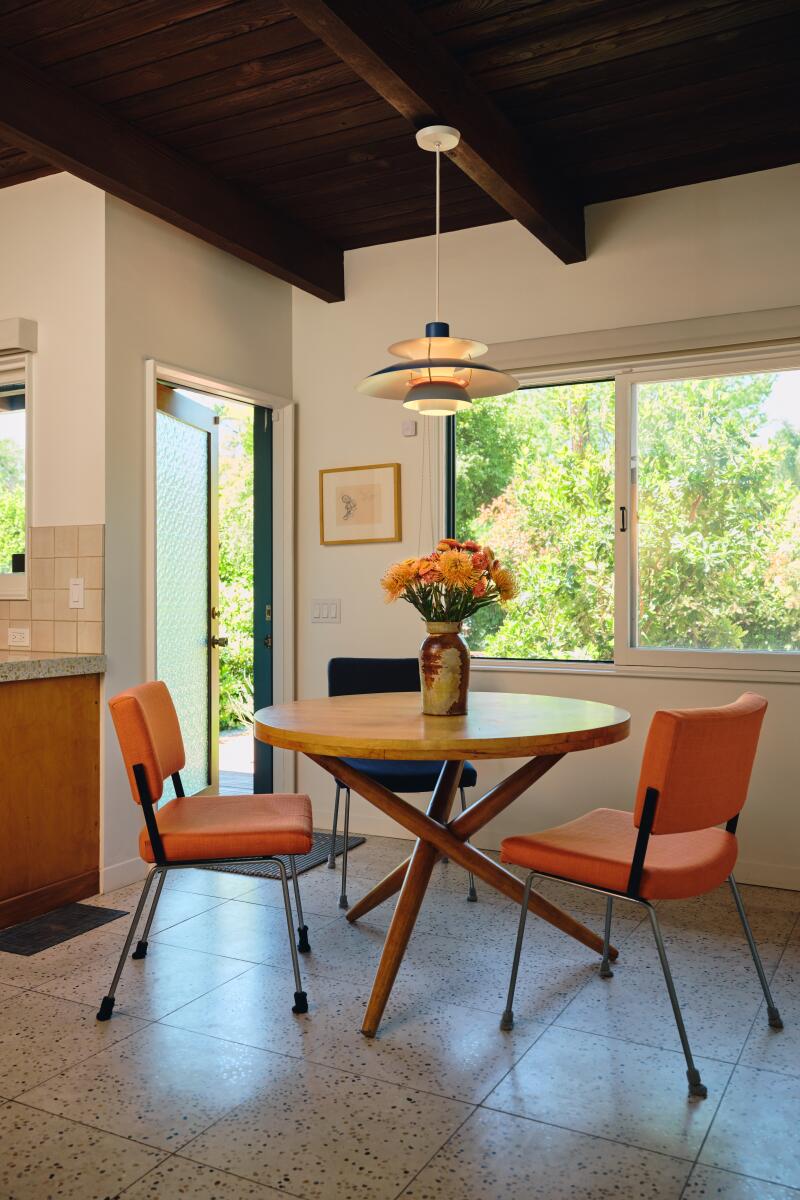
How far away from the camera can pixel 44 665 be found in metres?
3.36

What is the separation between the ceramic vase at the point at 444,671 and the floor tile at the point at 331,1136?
1.03m

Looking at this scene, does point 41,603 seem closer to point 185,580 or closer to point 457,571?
point 185,580

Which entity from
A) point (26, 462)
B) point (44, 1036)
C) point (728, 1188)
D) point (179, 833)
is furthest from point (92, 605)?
point (728, 1188)

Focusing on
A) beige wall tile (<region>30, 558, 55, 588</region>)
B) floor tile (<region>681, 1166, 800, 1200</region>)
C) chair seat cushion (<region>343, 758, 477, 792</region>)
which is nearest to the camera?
floor tile (<region>681, 1166, 800, 1200</region>)

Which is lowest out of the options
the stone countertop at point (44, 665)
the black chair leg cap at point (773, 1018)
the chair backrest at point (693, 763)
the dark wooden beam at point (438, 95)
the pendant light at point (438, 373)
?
the black chair leg cap at point (773, 1018)

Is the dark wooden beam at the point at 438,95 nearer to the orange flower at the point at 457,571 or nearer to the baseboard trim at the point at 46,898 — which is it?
the orange flower at the point at 457,571

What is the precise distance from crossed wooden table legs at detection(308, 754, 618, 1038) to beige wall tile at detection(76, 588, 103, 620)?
1.32 meters

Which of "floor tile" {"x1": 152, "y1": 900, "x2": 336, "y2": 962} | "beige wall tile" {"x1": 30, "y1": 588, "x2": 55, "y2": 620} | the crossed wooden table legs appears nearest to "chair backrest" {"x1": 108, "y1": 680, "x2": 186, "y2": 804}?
the crossed wooden table legs

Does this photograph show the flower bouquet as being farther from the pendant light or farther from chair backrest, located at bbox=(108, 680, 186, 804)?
chair backrest, located at bbox=(108, 680, 186, 804)

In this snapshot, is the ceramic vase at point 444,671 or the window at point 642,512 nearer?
the ceramic vase at point 444,671

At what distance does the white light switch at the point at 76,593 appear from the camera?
3.68 meters

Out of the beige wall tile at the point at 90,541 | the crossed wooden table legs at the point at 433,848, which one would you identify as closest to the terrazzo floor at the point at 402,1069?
the crossed wooden table legs at the point at 433,848

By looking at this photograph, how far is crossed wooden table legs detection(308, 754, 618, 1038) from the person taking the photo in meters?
2.58

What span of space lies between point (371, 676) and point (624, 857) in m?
1.88
